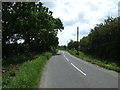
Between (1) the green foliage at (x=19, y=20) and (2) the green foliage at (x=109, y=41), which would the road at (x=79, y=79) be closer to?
(1) the green foliage at (x=19, y=20)

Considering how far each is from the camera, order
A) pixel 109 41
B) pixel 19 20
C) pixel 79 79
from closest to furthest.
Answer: pixel 79 79 < pixel 19 20 < pixel 109 41

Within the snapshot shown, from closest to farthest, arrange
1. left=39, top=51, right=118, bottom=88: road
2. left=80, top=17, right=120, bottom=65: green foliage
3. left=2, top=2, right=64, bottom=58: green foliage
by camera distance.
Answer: left=39, top=51, right=118, bottom=88: road
left=2, top=2, right=64, bottom=58: green foliage
left=80, top=17, right=120, bottom=65: green foliage

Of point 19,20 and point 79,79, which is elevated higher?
point 19,20

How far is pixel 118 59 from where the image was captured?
46188mm

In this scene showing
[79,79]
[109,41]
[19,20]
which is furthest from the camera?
[109,41]

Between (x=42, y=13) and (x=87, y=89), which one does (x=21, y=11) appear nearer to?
(x=42, y=13)

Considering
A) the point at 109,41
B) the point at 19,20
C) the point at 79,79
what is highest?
the point at 19,20

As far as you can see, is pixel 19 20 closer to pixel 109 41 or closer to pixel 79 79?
pixel 79 79

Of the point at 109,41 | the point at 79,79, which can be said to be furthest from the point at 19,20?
the point at 109,41

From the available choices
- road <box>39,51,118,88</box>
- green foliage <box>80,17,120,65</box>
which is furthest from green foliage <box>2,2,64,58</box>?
green foliage <box>80,17,120,65</box>

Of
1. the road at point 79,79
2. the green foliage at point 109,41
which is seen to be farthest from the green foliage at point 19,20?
the green foliage at point 109,41

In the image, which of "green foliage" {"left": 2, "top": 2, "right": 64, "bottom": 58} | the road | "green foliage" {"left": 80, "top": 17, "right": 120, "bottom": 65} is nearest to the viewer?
the road

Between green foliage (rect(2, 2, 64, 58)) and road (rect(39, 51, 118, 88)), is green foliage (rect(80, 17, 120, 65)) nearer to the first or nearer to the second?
green foliage (rect(2, 2, 64, 58))

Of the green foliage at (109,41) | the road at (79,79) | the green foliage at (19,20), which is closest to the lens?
the road at (79,79)
